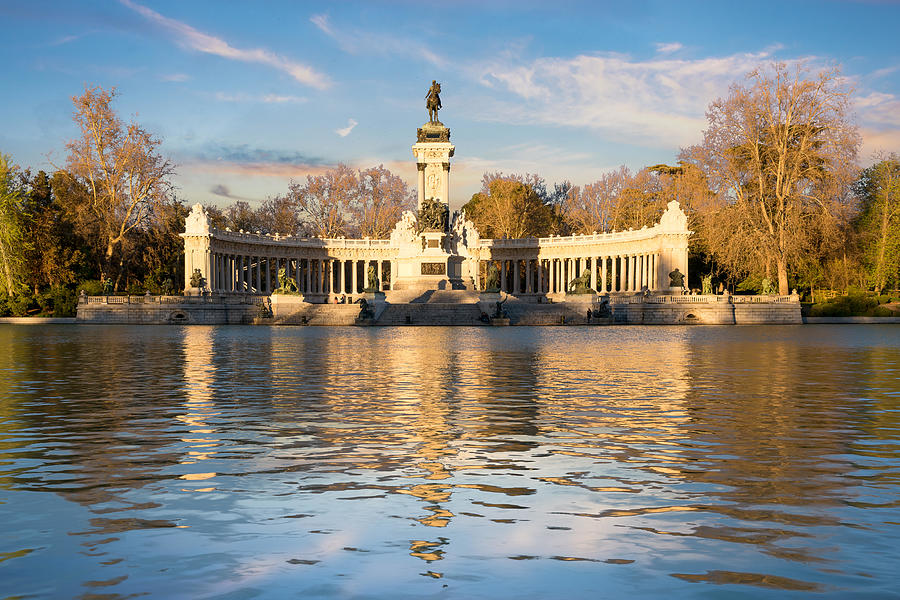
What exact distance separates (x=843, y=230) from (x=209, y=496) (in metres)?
79.8

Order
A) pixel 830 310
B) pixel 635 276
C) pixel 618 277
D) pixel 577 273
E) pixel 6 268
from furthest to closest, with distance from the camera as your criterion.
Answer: pixel 618 277
pixel 577 273
pixel 635 276
pixel 6 268
pixel 830 310

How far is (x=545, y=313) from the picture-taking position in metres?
67.1

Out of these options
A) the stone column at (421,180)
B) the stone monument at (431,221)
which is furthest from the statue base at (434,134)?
the stone column at (421,180)

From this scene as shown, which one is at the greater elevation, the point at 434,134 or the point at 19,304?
the point at 434,134

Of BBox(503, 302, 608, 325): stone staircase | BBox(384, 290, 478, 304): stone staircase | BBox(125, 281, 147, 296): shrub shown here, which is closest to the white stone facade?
BBox(384, 290, 478, 304): stone staircase

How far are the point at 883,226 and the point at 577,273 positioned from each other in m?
42.3

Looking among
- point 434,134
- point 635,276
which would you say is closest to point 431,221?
point 434,134

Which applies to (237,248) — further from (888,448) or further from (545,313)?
(888,448)

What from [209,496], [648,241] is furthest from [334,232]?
[209,496]

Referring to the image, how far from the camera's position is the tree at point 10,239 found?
2867 inches

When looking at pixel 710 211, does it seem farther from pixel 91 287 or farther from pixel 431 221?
pixel 91 287

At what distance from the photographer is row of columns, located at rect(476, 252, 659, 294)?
96688mm

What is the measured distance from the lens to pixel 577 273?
115 meters

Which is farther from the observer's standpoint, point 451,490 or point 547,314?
point 547,314
